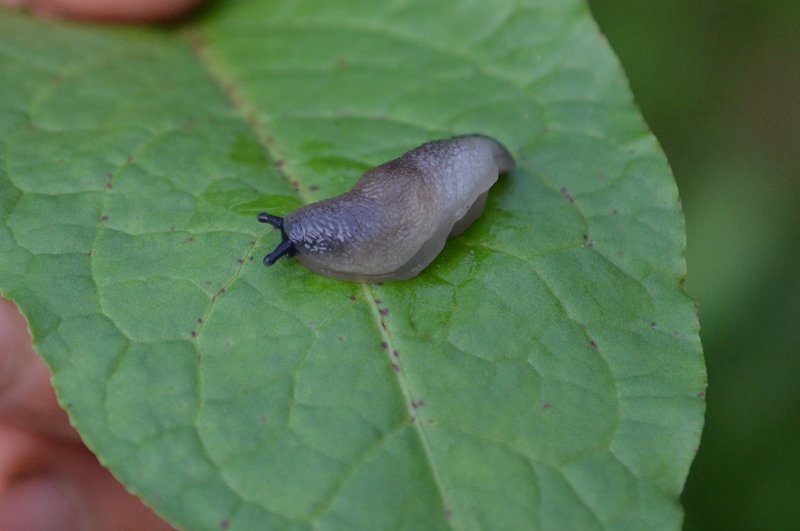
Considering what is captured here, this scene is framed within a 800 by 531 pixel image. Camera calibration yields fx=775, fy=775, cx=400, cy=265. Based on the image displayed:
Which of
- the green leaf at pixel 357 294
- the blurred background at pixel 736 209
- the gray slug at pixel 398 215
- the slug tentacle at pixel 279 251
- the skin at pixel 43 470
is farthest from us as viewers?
the blurred background at pixel 736 209

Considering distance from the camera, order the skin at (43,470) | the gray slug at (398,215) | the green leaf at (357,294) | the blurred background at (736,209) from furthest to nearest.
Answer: the blurred background at (736,209) → the skin at (43,470) → the gray slug at (398,215) → the green leaf at (357,294)

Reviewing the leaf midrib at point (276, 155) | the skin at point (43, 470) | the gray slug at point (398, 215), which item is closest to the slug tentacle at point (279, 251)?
the gray slug at point (398, 215)

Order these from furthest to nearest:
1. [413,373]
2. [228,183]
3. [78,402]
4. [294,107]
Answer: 1. [294,107]
2. [228,183]
3. [413,373]
4. [78,402]

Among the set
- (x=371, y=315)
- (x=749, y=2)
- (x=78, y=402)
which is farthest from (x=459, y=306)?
(x=749, y=2)

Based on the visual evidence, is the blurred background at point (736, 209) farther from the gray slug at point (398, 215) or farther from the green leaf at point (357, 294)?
the gray slug at point (398, 215)

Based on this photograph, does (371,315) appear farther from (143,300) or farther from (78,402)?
(78,402)

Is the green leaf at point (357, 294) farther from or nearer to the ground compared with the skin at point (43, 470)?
farther from the ground

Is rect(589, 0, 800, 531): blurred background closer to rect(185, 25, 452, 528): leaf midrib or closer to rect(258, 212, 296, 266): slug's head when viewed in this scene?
rect(185, 25, 452, 528): leaf midrib
